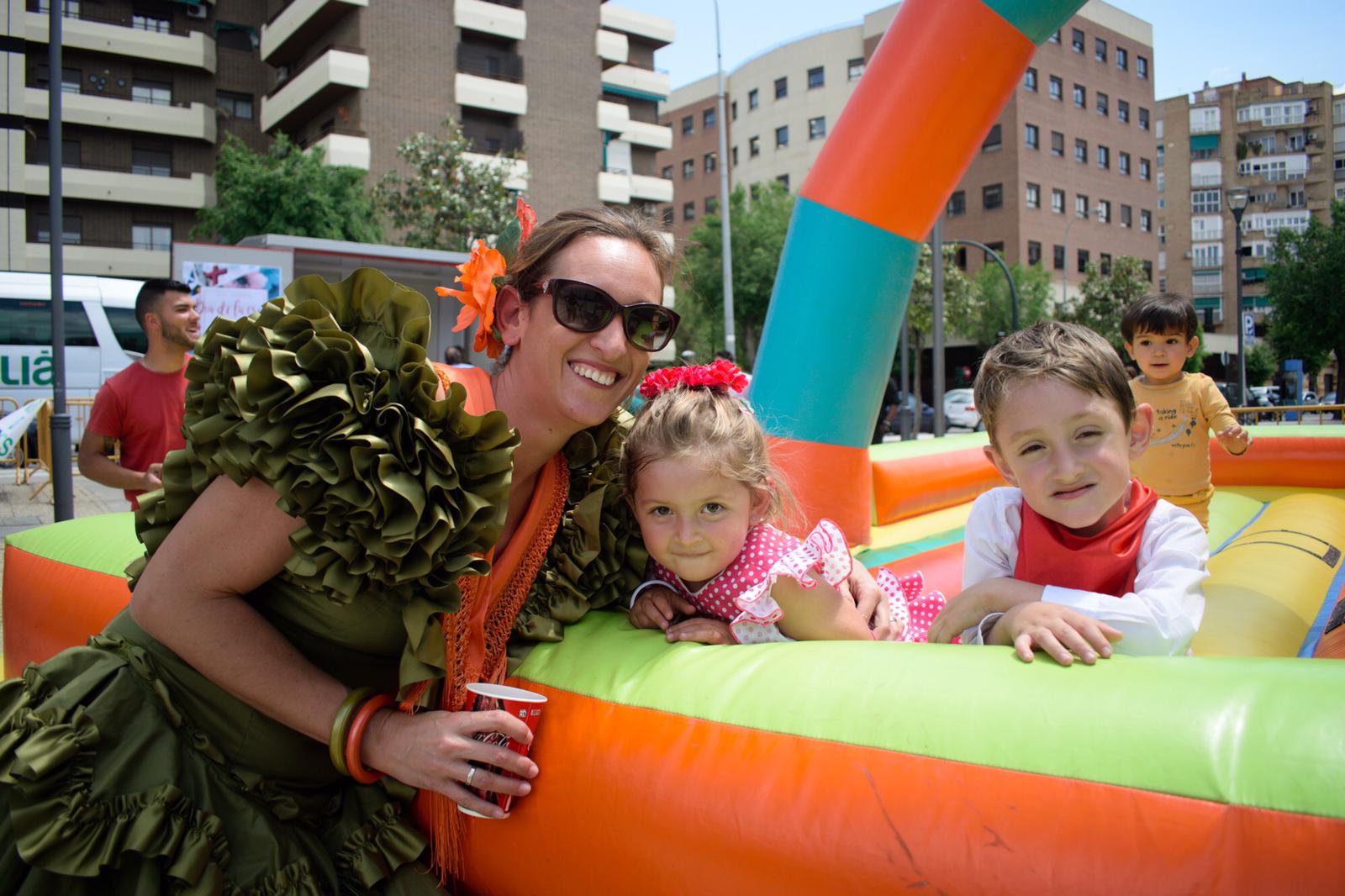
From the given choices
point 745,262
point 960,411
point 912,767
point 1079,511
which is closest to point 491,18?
point 745,262

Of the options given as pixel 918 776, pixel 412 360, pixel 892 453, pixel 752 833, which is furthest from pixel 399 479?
pixel 892 453

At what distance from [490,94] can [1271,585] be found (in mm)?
33981

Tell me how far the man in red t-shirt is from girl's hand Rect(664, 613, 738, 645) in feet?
11.7

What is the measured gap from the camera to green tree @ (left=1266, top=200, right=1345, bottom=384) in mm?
28406

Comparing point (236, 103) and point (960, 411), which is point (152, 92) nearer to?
point (236, 103)

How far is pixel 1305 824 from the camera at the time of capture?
3.50 ft

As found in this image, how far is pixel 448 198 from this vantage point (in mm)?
24766

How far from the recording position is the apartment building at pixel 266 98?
30.0 meters

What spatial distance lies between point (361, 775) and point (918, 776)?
3.34ft

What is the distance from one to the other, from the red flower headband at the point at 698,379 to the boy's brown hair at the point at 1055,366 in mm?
620

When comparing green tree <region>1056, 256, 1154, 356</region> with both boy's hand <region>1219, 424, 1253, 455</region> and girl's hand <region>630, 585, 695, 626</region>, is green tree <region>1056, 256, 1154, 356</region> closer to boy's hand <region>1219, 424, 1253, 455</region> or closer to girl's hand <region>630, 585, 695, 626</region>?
boy's hand <region>1219, 424, 1253, 455</region>

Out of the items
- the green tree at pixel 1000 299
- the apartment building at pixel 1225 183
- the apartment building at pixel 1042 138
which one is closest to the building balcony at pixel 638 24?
the apartment building at pixel 1042 138

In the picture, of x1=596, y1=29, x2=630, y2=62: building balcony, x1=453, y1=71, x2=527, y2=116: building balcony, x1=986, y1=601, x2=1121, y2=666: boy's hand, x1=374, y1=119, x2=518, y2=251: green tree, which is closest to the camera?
x1=986, y1=601, x2=1121, y2=666: boy's hand

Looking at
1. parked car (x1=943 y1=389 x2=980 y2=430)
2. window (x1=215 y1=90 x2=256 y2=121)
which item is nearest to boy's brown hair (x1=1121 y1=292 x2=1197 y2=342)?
parked car (x1=943 y1=389 x2=980 y2=430)
